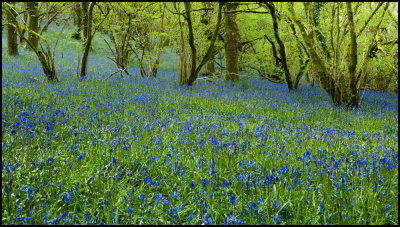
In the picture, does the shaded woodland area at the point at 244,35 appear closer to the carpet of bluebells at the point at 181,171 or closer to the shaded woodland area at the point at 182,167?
the shaded woodland area at the point at 182,167

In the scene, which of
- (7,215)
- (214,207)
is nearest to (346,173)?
(214,207)

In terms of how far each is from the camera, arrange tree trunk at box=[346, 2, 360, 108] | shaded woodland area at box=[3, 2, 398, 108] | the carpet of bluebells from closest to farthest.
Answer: the carpet of bluebells → tree trunk at box=[346, 2, 360, 108] → shaded woodland area at box=[3, 2, 398, 108]

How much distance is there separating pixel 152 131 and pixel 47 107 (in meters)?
2.59

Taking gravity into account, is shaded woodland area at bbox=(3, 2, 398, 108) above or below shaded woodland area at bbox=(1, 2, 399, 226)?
above

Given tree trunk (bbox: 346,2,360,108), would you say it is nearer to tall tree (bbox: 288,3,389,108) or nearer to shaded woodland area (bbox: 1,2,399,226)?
tall tree (bbox: 288,3,389,108)

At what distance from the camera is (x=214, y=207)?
2320 mm

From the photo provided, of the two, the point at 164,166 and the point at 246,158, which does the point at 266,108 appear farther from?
the point at 164,166

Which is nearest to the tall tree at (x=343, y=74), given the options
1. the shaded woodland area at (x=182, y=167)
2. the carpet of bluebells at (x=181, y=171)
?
→ the shaded woodland area at (x=182, y=167)

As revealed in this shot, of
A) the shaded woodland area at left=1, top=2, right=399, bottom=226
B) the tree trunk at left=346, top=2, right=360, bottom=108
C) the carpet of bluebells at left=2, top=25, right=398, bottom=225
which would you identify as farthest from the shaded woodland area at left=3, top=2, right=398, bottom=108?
the carpet of bluebells at left=2, top=25, right=398, bottom=225

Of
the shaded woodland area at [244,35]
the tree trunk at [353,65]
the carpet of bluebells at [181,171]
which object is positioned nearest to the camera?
the carpet of bluebells at [181,171]

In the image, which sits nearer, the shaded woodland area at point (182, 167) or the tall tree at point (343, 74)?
the shaded woodland area at point (182, 167)

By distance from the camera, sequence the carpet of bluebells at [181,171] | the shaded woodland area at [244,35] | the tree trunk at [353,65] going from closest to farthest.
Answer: the carpet of bluebells at [181,171], the tree trunk at [353,65], the shaded woodland area at [244,35]

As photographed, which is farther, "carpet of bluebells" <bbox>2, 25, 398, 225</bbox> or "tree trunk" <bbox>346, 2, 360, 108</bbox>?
"tree trunk" <bbox>346, 2, 360, 108</bbox>

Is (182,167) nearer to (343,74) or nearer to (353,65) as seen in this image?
(353,65)
